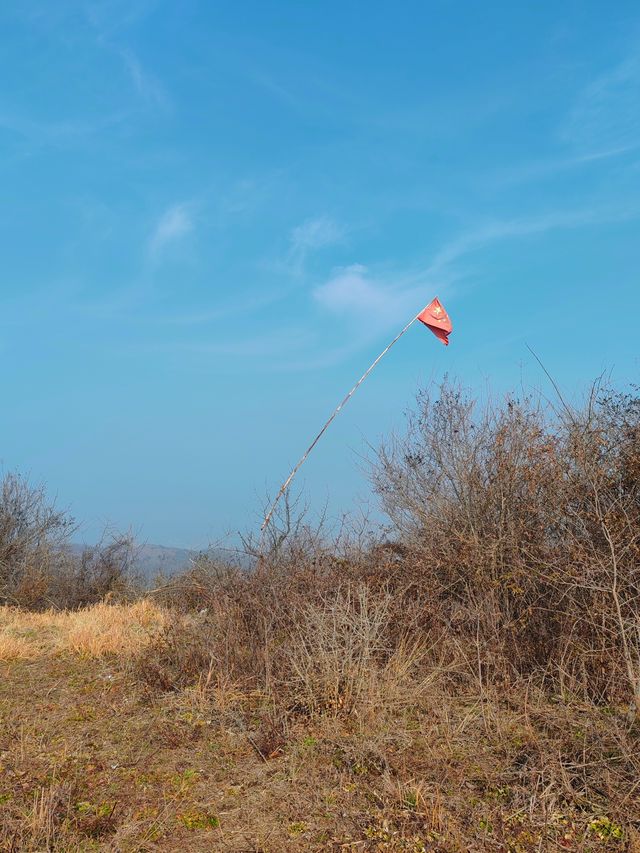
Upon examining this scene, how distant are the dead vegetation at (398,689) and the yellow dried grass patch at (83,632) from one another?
65mm

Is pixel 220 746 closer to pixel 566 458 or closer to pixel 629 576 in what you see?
pixel 629 576

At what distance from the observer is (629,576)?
558cm

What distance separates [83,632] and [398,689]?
16.2ft

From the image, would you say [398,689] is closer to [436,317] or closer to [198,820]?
[198,820]

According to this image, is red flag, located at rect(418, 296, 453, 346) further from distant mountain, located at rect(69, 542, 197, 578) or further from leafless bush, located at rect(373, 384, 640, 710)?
distant mountain, located at rect(69, 542, 197, 578)

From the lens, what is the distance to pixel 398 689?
587 centimetres

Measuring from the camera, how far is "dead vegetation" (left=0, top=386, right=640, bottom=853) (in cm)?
396

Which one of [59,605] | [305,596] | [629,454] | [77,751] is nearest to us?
[77,751]

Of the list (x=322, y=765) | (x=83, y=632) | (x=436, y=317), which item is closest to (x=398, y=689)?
(x=322, y=765)

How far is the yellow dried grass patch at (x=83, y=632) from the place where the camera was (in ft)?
28.7

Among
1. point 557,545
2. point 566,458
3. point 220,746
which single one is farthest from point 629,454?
point 220,746

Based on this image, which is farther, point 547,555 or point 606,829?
point 547,555

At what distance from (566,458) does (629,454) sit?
0.57 meters

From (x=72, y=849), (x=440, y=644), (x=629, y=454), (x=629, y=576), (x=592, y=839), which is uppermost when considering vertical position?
(x=629, y=454)
